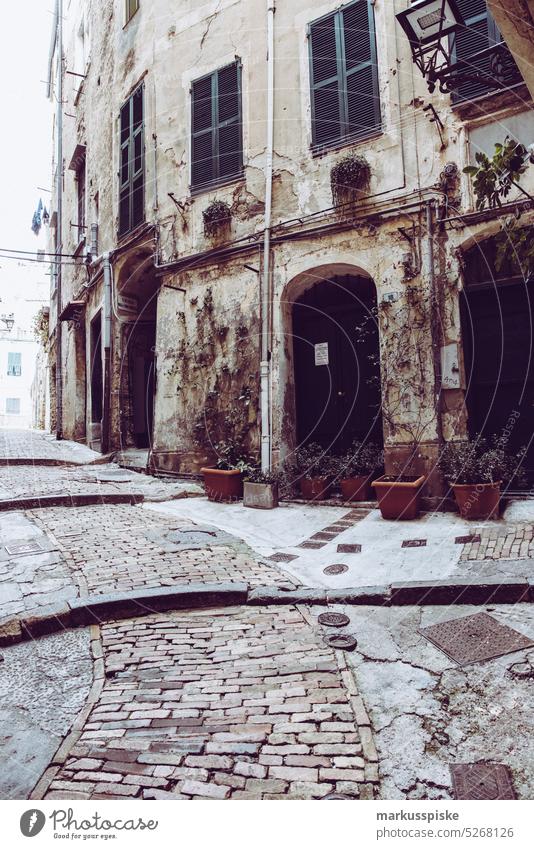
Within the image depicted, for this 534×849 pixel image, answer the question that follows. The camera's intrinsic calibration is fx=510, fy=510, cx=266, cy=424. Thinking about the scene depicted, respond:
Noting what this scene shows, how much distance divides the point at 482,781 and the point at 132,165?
11896 mm

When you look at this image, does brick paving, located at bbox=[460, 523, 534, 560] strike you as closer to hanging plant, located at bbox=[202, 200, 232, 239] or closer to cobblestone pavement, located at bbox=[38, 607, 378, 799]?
cobblestone pavement, located at bbox=[38, 607, 378, 799]

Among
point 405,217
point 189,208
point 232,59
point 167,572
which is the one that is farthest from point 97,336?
point 167,572

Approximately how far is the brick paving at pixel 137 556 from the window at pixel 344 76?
6320 mm

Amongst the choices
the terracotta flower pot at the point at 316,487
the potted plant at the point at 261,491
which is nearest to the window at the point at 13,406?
the potted plant at the point at 261,491

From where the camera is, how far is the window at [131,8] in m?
11.0

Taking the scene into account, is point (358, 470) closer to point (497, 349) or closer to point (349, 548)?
point (349, 548)

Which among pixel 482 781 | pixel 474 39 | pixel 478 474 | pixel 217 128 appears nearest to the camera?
pixel 482 781

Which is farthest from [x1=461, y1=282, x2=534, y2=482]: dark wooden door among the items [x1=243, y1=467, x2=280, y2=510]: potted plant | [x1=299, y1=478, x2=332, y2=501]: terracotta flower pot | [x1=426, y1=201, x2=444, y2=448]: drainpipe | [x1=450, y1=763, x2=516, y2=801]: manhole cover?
[x1=450, y1=763, x2=516, y2=801]: manhole cover

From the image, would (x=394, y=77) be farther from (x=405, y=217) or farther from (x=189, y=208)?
(x=189, y=208)

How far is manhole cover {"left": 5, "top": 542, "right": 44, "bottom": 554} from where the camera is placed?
194 inches

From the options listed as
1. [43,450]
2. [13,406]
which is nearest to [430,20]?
[13,406]

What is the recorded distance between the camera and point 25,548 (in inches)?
198

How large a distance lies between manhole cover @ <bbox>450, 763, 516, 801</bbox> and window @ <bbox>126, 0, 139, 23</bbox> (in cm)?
1408

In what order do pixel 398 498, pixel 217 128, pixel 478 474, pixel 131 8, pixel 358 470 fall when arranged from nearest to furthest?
pixel 478 474 < pixel 398 498 < pixel 358 470 < pixel 217 128 < pixel 131 8
